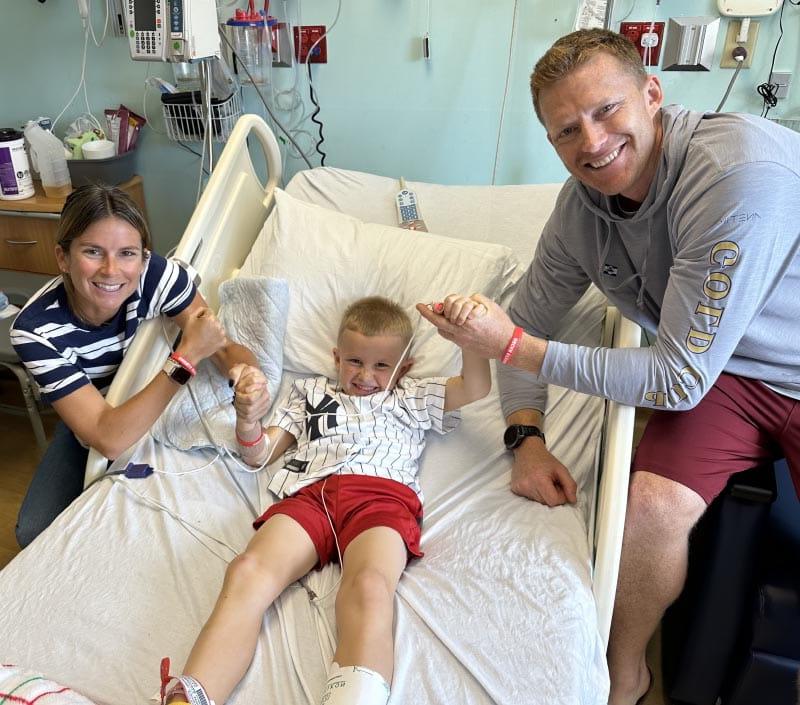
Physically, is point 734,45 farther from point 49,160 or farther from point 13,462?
point 13,462

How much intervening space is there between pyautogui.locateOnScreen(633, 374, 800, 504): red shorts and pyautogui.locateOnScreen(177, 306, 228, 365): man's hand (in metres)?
0.97

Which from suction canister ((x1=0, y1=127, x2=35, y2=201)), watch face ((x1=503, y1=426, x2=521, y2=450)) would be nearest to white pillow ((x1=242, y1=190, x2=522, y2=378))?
watch face ((x1=503, y1=426, x2=521, y2=450))

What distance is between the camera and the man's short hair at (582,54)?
129cm

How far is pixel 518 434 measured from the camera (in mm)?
1602

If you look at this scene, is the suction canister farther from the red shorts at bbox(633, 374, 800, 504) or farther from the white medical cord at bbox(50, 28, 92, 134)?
the red shorts at bbox(633, 374, 800, 504)

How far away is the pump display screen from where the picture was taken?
2107 millimetres

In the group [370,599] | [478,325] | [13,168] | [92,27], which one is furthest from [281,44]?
[370,599]

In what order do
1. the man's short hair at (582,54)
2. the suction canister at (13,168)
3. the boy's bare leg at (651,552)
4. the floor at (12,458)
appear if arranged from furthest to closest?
the suction canister at (13,168) → the floor at (12,458) → the boy's bare leg at (651,552) → the man's short hair at (582,54)

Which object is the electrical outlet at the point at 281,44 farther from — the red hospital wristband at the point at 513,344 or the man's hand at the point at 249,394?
the red hospital wristband at the point at 513,344

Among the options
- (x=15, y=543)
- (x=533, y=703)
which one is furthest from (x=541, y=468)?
(x=15, y=543)

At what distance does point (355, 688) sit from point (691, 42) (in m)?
2.02

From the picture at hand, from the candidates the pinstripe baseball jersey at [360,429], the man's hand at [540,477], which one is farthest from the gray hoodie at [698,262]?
the pinstripe baseball jersey at [360,429]

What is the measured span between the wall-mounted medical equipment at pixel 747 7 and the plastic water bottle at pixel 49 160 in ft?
7.84

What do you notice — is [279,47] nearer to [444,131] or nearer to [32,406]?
[444,131]
